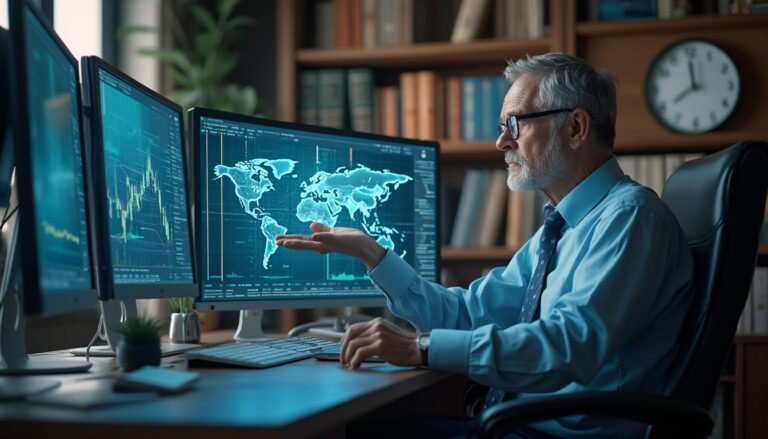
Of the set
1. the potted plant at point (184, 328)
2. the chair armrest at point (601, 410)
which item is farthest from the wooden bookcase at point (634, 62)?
the chair armrest at point (601, 410)

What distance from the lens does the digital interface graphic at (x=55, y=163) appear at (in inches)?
42.0

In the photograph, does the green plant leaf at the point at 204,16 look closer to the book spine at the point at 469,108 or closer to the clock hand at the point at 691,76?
the book spine at the point at 469,108

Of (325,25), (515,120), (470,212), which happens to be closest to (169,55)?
(325,25)

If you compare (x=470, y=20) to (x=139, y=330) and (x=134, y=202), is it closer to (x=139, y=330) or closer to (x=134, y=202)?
(x=134, y=202)

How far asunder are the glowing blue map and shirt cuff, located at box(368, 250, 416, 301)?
0.69 feet

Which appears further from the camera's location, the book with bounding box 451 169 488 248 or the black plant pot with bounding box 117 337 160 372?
the book with bounding box 451 169 488 248

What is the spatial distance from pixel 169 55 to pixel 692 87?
5.86 ft

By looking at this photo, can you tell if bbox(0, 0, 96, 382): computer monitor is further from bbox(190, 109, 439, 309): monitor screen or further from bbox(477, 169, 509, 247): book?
bbox(477, 169, 509, 247): book

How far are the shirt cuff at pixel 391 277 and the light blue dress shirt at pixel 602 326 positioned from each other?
32 cm

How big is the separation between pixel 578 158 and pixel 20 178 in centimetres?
108

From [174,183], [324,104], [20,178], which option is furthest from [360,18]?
[20,178]

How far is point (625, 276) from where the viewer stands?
1.37 m

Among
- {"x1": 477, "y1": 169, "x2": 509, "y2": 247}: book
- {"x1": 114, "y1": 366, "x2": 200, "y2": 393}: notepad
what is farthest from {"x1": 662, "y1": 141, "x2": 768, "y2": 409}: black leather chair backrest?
{"x1": 477, "y1": 169, "x2": 509, "y2": 247}: book

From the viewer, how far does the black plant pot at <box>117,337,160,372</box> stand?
4.21ft
